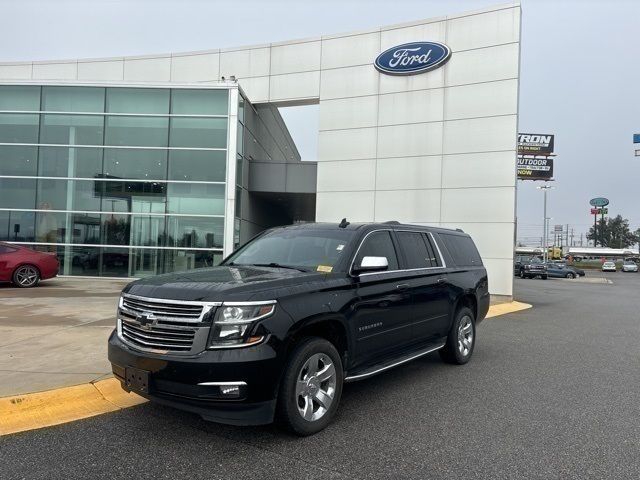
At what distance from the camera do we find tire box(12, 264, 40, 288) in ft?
44.0

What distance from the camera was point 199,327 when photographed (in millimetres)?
3521

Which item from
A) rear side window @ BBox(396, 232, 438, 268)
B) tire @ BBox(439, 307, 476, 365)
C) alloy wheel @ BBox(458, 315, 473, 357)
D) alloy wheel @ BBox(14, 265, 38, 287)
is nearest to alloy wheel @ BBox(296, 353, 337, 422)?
rear side window @ BBox(396, 232, 438, 268)

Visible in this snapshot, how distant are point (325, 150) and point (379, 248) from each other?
46.4 feet

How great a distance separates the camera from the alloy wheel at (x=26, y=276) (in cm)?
1345

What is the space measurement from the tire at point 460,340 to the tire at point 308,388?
101 inches

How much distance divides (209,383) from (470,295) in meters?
4.41

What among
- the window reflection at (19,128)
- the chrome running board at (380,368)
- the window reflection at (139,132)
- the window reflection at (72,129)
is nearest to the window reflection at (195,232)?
the window reflection at (139,132)

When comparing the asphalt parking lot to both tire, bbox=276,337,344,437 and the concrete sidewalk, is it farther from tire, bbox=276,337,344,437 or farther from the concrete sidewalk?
the concrete sidewalk

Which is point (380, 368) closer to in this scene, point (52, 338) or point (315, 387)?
point (315, 387)

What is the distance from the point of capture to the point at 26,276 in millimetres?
13562

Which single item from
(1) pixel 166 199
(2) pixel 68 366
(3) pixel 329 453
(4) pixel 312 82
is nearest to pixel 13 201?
(1) pixel 166 199

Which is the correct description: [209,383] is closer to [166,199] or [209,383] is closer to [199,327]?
[199,327]

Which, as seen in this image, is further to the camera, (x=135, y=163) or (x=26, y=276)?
(x=135, y=163)

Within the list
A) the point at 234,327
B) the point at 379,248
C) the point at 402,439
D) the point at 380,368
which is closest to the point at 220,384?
the point at 234,327
